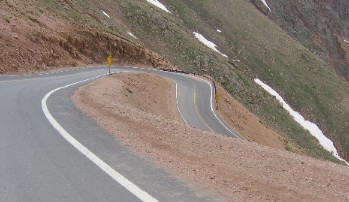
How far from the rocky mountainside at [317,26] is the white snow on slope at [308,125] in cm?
2951

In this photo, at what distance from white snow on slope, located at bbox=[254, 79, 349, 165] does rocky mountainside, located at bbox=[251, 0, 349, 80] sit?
29.5 m

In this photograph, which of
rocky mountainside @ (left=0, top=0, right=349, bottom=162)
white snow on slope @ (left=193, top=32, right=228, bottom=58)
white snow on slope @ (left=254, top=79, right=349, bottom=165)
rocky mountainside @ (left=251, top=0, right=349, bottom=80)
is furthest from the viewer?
rocky mountainside @ (left=251, top=0, right=349, bottom=80)

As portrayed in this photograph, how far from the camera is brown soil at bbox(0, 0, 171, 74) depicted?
94.2 ft

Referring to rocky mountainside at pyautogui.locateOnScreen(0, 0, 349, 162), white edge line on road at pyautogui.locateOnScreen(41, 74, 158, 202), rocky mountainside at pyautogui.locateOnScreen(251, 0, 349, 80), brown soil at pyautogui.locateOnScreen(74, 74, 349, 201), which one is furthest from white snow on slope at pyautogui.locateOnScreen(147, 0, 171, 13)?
white edge line on road at pyautogui.locateOnScreen(41, 74, 158, 202)

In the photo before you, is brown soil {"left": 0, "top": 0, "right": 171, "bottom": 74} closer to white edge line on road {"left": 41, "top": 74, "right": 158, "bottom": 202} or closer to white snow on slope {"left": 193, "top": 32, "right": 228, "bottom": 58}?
white snow on slope {"left": 193, "top": 32, "right": 228, "bottom": 58}

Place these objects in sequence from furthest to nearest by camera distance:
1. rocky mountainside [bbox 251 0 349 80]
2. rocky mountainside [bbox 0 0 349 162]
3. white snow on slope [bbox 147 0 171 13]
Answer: rocky mountainside [bbox 251 0 349 80], white snow on slope [bbox 147 0 171 13], rocky mountainside [bbox 0 0 349 162]

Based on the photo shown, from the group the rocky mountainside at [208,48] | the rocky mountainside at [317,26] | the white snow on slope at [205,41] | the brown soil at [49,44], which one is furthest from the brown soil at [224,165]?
the rocky mountainside at [317,26]

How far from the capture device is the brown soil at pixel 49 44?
2870cm

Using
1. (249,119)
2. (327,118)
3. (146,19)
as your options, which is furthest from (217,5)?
(249,119)

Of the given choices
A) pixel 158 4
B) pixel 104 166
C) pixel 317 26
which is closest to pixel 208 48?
pixel 158 4

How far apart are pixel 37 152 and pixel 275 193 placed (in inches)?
152

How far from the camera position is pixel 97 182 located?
629cm

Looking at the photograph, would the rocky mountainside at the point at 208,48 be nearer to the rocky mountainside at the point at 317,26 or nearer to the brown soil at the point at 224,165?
the rocky mountainside at the point at 317,26

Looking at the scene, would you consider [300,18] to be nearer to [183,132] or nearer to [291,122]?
[291,122]
